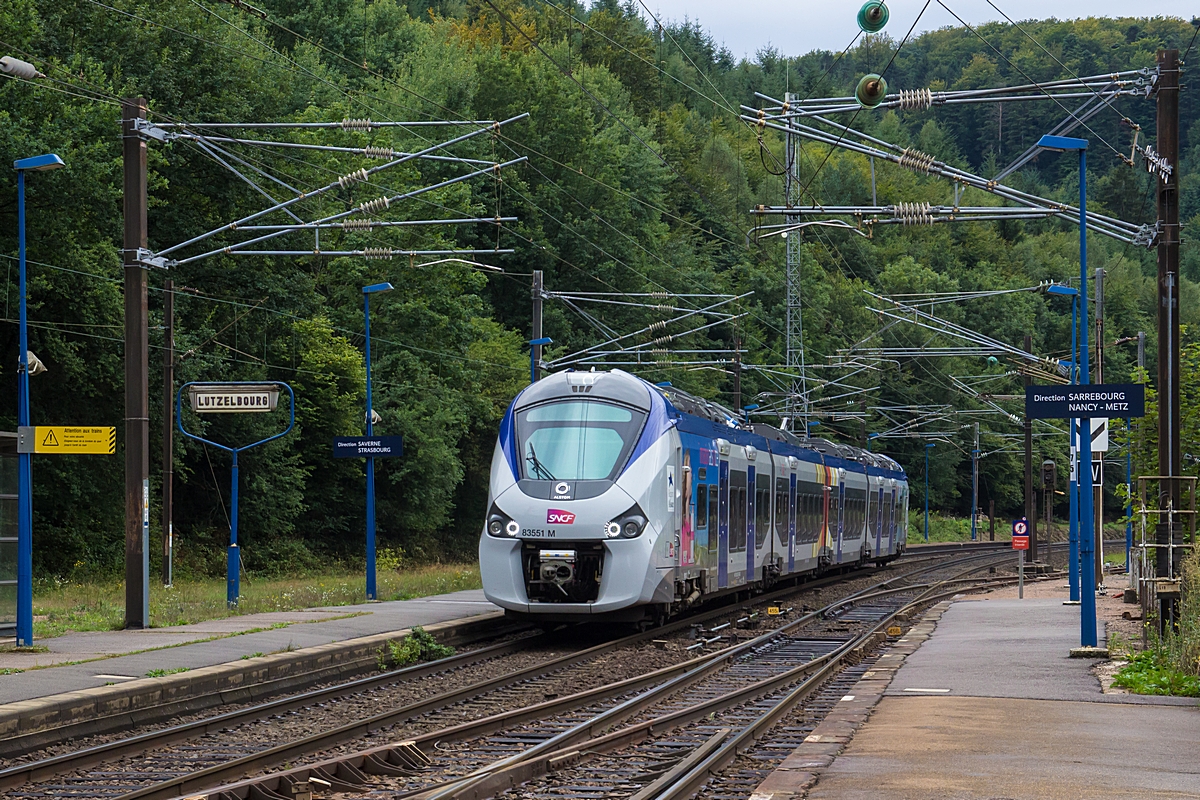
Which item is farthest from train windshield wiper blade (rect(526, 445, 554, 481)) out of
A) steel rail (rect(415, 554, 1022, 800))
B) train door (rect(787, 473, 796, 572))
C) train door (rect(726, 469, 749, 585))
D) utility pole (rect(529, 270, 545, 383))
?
utility pole (rect(529, 270, 545, 383))

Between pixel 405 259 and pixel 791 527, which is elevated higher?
pixel 405 259

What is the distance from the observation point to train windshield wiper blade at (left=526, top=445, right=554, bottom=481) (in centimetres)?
1972

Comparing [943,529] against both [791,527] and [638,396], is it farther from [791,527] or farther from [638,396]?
[638,396]

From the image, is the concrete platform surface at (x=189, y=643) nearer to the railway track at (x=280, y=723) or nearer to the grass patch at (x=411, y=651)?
the grass patch at (x=411, y=651)

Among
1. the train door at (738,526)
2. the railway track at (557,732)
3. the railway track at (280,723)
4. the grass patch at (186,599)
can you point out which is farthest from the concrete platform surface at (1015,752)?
the grass patch at (186,599)

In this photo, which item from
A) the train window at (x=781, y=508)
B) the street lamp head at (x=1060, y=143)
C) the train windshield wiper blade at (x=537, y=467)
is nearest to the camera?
the street lamp head at (x=1060, y=143)

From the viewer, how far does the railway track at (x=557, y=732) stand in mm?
9680

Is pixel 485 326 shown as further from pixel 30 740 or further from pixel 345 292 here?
pixel 30 740

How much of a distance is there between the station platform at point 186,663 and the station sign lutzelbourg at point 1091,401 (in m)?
8.57

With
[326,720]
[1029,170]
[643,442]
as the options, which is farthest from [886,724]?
[1029,170]

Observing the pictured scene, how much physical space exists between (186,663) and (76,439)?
3709 mm

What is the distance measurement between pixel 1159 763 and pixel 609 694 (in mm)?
6253

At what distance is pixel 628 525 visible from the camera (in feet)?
63.3

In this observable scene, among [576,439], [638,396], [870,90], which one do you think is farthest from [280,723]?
[638,396]
